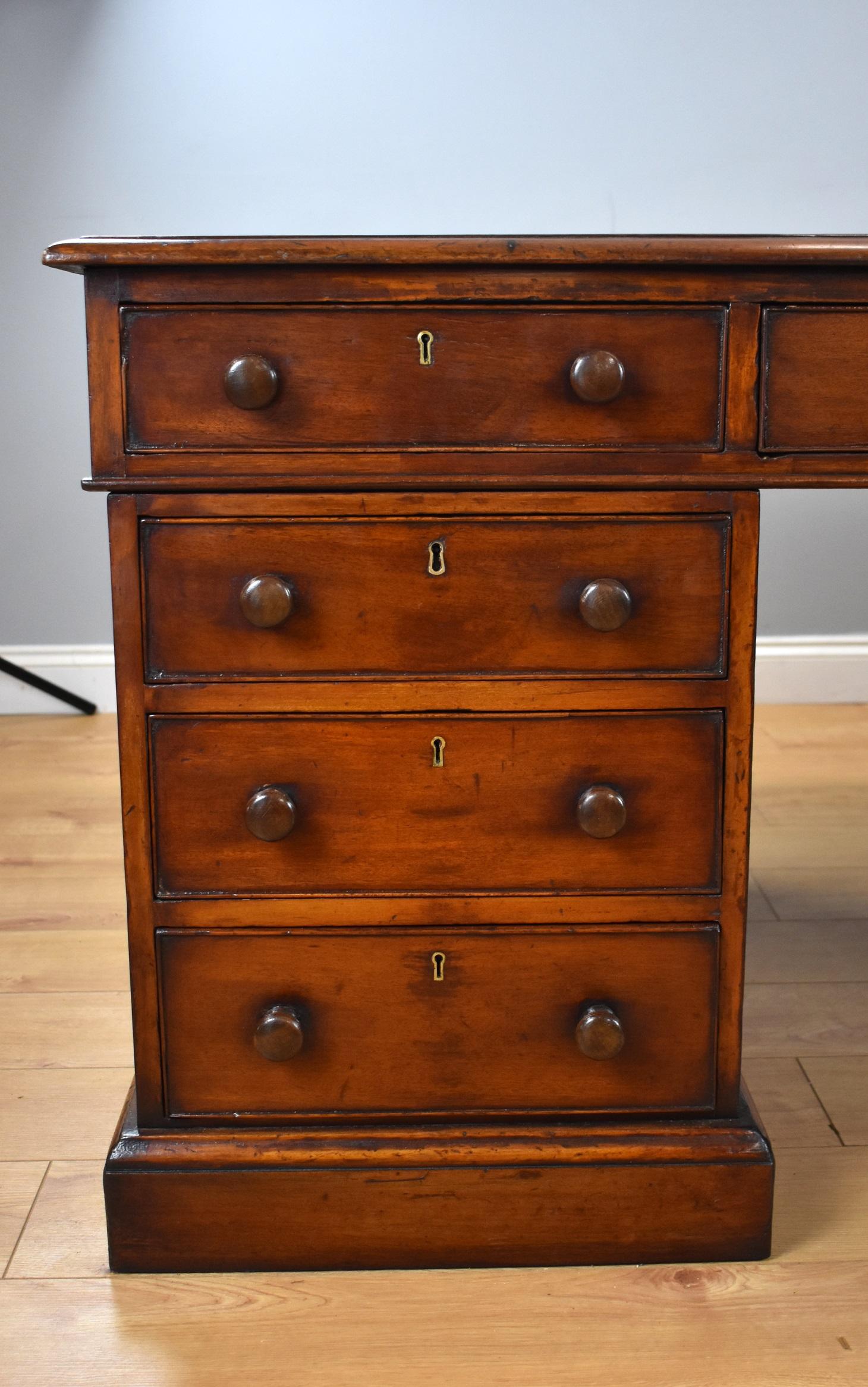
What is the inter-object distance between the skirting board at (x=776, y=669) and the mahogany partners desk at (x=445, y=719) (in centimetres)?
173

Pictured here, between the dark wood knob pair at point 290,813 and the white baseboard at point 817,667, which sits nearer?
the dark wood knob pair at point 290,813

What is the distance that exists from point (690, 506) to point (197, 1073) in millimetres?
646

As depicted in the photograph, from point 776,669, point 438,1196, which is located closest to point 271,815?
point 438,1196

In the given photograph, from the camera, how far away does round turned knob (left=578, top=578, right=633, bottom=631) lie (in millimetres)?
1079

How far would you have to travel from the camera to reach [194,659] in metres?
1.11

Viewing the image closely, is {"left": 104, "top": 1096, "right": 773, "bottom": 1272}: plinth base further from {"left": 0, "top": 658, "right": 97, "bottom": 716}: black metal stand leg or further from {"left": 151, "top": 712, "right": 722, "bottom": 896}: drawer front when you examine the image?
{"left": 0, "top": 658, "right": 97, "bottom": 716}: black metal stand leg

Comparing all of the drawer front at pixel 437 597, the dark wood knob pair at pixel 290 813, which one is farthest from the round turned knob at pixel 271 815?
the drawer front at pixel 437 597

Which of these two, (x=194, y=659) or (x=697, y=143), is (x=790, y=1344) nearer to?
(x=194, y=659)

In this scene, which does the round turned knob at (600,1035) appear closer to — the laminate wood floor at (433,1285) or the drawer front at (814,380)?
the laminate wood floor at (433,1285)

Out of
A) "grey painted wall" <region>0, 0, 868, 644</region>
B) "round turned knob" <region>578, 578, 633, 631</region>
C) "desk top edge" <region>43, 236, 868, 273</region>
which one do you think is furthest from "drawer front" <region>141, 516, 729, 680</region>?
"grey painted wall" <region>0, 0, 868, 644</region>

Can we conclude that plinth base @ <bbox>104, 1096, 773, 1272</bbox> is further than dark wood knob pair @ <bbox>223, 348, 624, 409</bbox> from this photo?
Yes

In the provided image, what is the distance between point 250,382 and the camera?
1.03m

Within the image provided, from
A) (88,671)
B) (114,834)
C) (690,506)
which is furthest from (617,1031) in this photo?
Answer: (88,671)

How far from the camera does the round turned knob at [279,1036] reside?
1144 millimetres
